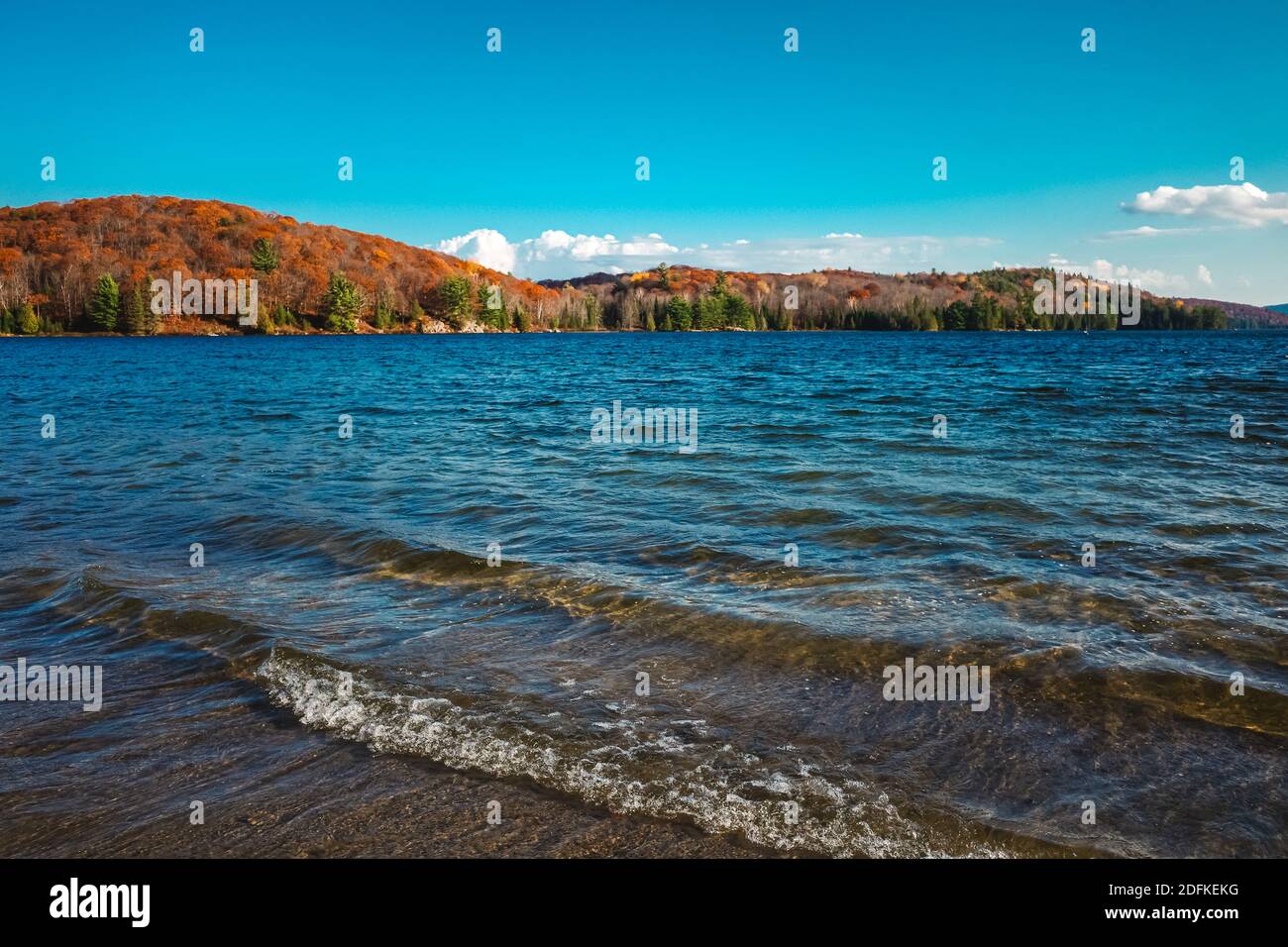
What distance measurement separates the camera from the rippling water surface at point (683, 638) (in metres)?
4.74

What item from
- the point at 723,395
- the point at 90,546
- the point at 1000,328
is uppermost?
the point at 1000,328

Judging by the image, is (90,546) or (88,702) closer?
(88,702)

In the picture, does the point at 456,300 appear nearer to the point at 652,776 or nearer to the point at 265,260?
the point at 265,260

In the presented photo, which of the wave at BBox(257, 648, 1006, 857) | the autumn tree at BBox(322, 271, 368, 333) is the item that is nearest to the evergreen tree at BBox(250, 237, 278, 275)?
the autumn tree at BBox(322, 271, 368, 333)

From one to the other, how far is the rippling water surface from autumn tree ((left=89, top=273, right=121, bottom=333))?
13960cm

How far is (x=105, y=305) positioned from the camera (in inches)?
5172

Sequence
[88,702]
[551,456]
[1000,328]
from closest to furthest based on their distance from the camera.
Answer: [88,702], [551,456], [1000,328]

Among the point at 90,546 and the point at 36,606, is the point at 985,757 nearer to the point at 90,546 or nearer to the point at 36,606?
the point at 36,606

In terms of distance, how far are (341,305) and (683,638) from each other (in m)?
168

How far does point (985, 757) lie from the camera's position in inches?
207

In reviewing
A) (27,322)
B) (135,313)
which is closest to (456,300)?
(135,313)
